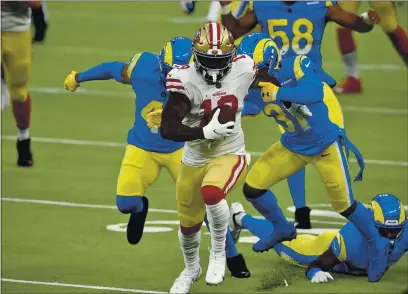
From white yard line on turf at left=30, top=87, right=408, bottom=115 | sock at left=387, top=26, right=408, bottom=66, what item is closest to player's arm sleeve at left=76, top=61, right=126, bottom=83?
sock at left=387, top=26, right=408, bottom=66

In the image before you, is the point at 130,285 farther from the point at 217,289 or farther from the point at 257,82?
the point at 257,82

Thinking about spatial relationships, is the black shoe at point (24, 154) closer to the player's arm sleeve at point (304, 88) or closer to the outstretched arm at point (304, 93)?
the player's arm sleeve at point (304, 88)

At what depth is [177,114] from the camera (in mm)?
9047

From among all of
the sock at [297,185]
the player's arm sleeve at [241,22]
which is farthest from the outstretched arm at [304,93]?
the player's arm sleeve at [241,22]

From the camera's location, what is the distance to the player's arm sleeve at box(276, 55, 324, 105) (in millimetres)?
9398

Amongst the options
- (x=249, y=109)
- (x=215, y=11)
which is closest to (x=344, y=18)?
(x=249, y=109)

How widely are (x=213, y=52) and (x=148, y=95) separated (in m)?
1.31

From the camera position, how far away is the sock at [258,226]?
34.8 ft

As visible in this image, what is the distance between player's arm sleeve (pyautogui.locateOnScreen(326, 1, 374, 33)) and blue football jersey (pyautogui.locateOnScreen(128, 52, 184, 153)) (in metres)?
2.16

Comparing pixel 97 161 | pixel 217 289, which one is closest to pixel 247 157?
pixel 217 289

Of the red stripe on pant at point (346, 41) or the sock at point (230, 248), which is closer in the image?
the sock at point (230, 248)

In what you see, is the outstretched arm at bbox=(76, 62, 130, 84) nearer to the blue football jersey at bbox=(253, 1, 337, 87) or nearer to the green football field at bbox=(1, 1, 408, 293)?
the green football field at bbox=(1, 1, 408, 293)

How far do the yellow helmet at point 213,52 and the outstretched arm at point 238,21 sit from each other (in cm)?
297

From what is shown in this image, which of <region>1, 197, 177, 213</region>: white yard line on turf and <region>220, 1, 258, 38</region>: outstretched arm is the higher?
<region>220, 1, 258, 38</region>: outstretched arm
